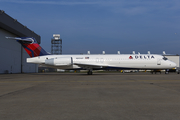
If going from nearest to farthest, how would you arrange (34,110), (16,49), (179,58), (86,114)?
(86,114), (34,110), (16,49), (179,58)

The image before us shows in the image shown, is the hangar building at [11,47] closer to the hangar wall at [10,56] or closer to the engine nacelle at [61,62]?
the hangar wall at [10,56]

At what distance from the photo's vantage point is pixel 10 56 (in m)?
39.1

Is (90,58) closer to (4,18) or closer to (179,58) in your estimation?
(4,18)

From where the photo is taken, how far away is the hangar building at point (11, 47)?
115ft

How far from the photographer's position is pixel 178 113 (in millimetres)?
4465

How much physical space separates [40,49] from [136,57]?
1610cm

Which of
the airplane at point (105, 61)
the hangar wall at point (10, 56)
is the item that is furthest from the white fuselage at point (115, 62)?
the hangar wall at point (10, 56)

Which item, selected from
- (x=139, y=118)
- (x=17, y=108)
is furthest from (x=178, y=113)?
(x=17, y=108)

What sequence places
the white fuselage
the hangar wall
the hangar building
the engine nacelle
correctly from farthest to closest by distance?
the hangar wall → the hangar building → the white fuselage → the engine nacelle

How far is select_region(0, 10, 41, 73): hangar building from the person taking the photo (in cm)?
3493

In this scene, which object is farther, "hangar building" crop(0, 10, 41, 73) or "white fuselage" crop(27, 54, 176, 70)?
"hangar building" crop(0, 10, 41, 73)

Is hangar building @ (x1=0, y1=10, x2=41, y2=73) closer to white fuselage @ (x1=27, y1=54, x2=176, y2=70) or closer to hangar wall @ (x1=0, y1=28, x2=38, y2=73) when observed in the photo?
hangar wall @ (x1=0, y1=28, x2=38, y2=73)

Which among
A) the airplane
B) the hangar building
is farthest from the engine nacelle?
the hangar building

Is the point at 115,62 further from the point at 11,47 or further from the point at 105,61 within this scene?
the point at 11,47
